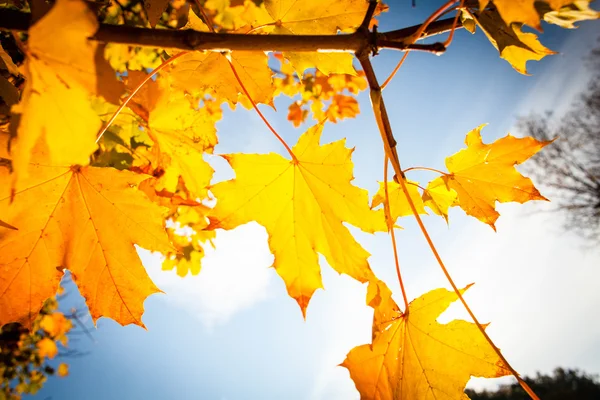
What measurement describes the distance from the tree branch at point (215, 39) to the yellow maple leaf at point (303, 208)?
49 centimetres

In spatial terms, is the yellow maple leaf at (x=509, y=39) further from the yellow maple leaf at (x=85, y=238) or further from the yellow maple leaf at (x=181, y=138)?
the yellow maple leaf at (x=181, y=138)

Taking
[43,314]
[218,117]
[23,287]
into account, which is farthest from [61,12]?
[43,314]

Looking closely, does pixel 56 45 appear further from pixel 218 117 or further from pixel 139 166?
pixel 218 117

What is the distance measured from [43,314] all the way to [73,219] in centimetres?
567

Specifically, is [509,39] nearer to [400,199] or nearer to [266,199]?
[400,199]

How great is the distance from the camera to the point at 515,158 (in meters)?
1.28

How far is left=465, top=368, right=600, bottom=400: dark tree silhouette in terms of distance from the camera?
529 inches

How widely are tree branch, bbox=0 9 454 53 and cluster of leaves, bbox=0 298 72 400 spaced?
5.82 m

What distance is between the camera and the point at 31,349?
18.5ft

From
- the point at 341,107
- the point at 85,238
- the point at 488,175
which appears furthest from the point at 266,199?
the point at 341,107

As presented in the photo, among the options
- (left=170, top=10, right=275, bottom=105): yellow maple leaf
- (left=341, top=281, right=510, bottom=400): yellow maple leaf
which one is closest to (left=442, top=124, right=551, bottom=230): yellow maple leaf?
(left=341, top=281, right=510, bottom=400): yellow maple leaf

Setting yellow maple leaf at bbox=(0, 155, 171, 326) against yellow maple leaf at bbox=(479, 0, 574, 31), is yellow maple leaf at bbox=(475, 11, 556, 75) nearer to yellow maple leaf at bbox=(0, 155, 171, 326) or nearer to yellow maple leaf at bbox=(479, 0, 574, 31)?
yellow maple leaf at bbox=(479, 0, 574, 31)

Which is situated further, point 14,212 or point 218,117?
point 218,117

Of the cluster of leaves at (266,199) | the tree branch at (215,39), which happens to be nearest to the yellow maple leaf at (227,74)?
the cluster of leaves at (266,199)
